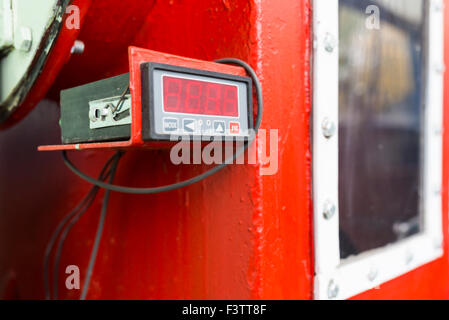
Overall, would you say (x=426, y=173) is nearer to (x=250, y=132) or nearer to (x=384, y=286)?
(x=384, y=286)

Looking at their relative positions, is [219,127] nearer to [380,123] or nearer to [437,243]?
[380,123]

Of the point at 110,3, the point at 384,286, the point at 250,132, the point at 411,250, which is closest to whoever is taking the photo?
the point at 250,132

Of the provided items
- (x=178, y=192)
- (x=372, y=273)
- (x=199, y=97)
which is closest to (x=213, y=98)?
(x=199, y=97)

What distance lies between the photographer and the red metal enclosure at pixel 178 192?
0.68 meters

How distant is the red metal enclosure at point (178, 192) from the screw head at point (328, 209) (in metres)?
0.03

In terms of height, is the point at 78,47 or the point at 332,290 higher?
the point at 78,47

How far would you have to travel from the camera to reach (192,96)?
58cm

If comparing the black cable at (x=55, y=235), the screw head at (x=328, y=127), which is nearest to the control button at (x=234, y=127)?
the screw head at (x=328, y=127)

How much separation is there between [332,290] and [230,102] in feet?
1.45

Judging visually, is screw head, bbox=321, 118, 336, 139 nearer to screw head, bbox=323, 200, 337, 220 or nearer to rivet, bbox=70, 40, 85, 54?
screw head, bbox=323, 200, 337, 220

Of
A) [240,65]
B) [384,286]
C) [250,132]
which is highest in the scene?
[240,65]

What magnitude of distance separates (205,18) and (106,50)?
0.25 meters

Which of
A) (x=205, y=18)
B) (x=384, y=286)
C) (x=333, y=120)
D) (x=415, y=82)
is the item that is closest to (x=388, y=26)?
(x=415, y=82)

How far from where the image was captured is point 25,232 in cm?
100
